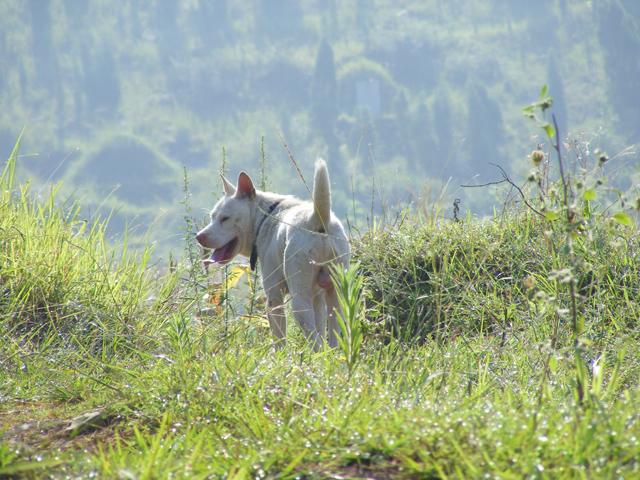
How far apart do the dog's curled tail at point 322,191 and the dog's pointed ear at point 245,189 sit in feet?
5.52

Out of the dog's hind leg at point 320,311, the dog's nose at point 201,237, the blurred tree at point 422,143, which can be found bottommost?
the blurred tree at point 422,143

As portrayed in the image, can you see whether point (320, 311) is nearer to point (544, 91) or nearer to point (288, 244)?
point (288, 244)

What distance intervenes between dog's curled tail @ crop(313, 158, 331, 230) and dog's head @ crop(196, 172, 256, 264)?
1688 millimetres

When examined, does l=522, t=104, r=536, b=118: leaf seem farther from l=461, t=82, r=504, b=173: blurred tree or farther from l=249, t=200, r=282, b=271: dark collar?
l=461, t=82, r=504, b=173: blurred tree

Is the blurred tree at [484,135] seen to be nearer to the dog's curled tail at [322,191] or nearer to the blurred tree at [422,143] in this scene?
the blurred tree at [422,143]

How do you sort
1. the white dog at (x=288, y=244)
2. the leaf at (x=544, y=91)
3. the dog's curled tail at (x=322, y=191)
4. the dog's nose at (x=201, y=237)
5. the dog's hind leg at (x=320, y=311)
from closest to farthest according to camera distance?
1. the leaf at (x=544, y=91)
2. the dog's curled tail at (x=322, y=191)
3. the white dog at (x=288, y=244)
4. the dog's hind leg at (x=320, y=311)
5. the dog's nose at (x=201, y=237)

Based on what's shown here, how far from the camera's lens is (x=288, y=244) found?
621cm

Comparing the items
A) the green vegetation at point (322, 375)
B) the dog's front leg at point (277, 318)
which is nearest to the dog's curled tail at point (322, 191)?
the dog's front leg at point (277, 318)

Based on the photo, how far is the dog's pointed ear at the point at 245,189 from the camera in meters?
7.39

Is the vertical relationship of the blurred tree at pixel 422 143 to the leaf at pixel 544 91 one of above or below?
below

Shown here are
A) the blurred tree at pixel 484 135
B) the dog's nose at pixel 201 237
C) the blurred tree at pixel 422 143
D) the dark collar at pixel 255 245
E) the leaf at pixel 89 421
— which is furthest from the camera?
the blurred tree at pixel 422 143

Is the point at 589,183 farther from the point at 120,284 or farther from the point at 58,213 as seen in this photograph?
the point at 58,213

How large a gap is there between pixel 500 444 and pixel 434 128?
196911mm

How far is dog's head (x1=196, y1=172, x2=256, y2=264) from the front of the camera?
292 inches
